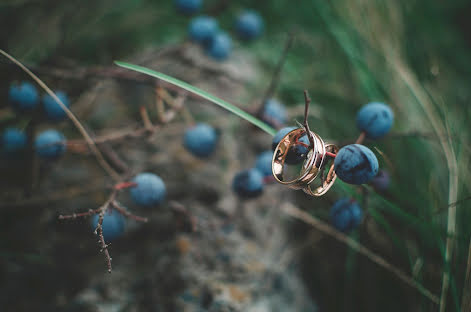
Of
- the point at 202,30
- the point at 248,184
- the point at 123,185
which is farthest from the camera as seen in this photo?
the point at 202,30

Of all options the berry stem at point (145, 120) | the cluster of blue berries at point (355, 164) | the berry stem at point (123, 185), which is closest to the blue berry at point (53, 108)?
the berry stem at point (145, 120)

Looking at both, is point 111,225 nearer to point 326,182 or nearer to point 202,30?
point 326,182

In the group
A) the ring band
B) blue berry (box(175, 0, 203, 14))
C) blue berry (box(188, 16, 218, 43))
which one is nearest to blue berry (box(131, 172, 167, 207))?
the ring band

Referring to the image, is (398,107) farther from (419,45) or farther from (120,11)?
(120,11)

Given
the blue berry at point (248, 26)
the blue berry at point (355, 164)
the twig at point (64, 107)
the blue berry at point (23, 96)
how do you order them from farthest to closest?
the blue berry at point (248, 26) < the blue berry at point (23, 96) < the twig at point (64, 107) < the blue berry at point (355, 164)

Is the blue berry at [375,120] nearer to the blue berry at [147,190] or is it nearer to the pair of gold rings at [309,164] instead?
the pair of gold rings at [309,164]

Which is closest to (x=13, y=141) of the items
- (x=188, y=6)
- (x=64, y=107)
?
(x=64, y=107)
